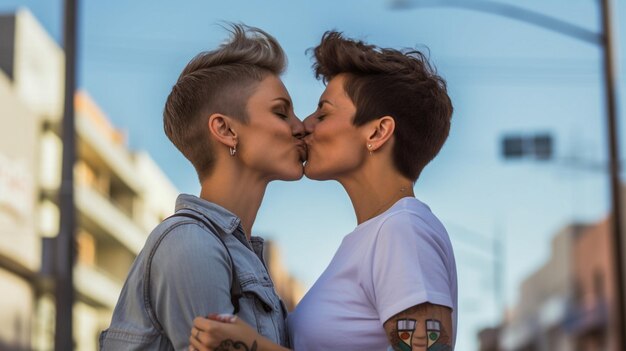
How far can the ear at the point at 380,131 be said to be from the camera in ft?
13.9

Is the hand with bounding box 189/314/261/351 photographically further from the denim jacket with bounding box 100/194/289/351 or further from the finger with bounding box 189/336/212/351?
the denim jacket with bounding box 100/194/289/351

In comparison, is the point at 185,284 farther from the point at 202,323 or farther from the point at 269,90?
the point at 269,90

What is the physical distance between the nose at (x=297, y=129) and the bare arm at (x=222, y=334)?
0.89 meters

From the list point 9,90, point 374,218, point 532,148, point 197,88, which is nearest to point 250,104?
point 197,88

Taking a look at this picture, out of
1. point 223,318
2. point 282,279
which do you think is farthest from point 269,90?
point 282,279

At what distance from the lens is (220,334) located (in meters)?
3.64

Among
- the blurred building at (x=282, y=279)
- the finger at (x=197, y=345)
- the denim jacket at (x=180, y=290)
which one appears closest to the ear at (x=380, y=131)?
the denim jacket at (x=180, y=290)

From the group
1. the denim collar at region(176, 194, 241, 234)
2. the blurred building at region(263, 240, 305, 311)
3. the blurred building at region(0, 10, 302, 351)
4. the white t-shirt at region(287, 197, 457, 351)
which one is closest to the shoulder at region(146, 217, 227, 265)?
the denim collar at region(176, 194, 241, 234)

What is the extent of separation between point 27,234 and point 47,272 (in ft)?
89.3

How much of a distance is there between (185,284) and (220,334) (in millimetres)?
215

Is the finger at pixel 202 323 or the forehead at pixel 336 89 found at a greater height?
the forehead at pixel 336 89

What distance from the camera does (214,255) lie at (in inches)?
152

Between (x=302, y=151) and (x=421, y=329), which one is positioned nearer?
(x=421, y=329)

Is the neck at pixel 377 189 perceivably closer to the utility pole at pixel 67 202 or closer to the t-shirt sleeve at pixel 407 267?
the t-shirt sleeve at pixel 407 267
